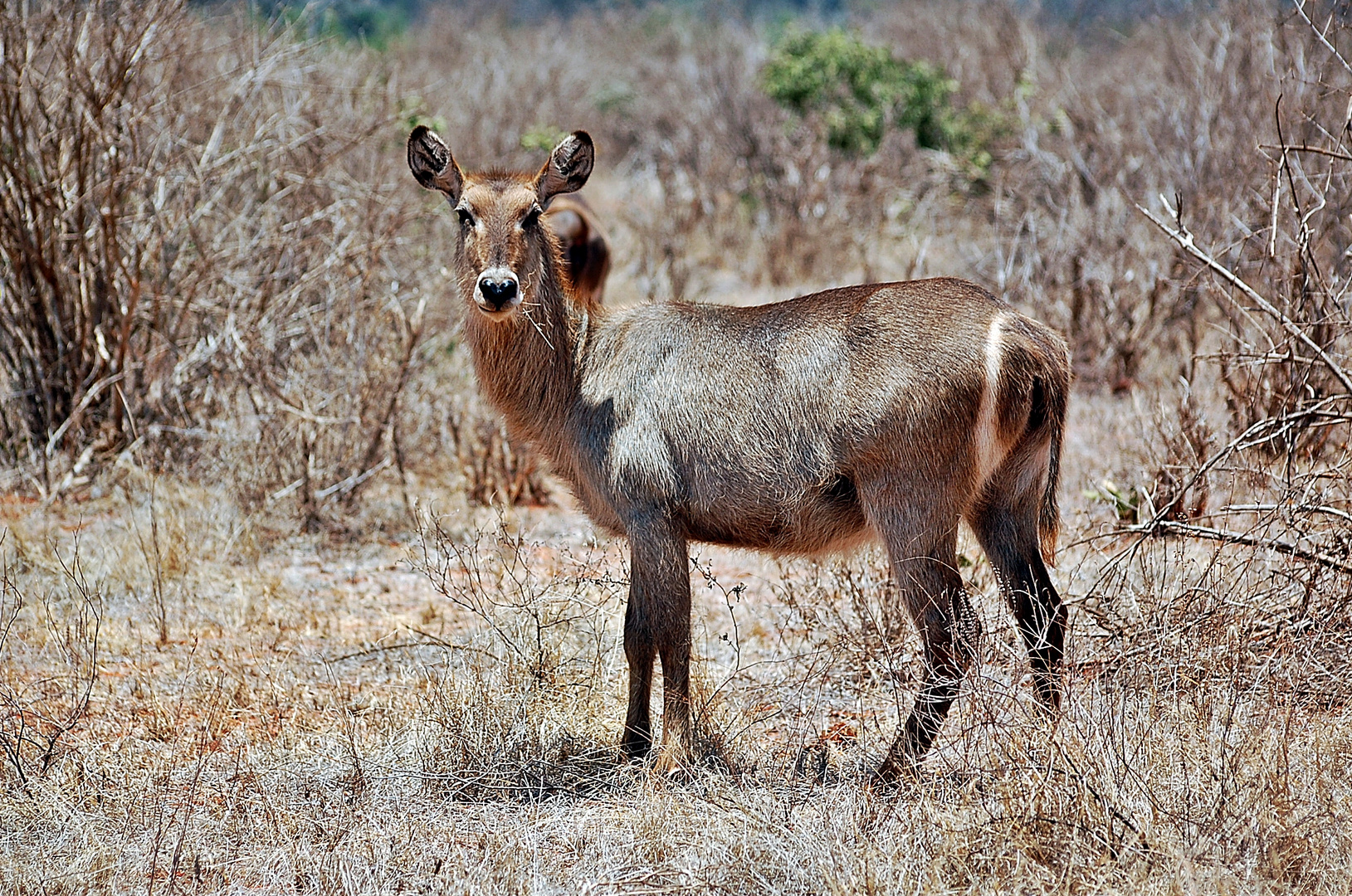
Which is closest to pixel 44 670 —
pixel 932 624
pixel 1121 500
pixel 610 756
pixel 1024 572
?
pixel 610 756

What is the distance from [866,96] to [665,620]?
1180cm

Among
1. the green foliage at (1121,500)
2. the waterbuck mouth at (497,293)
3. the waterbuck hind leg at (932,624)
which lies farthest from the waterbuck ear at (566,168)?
the green foliage at (1121,500)

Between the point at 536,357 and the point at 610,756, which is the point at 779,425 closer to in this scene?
the point at 536,357

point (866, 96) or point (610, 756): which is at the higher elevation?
point (866, 96)

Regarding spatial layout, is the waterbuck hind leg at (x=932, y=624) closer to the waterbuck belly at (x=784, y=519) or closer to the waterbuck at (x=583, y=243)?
the waterbuck belly at (x=784, y=519)

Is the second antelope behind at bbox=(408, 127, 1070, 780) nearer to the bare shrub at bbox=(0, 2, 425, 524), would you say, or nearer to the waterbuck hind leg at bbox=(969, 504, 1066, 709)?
the waterbuck hind leg at bbox=(969, 504, 1066, 709)

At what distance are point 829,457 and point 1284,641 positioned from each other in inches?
58.3

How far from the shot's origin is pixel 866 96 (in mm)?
14969

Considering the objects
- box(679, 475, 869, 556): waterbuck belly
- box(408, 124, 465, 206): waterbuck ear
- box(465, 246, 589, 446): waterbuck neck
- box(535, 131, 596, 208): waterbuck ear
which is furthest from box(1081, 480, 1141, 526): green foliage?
box(408, 124, 465, 206): waterbuck ear

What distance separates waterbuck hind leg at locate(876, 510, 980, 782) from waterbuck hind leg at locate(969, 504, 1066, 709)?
0.24 meters

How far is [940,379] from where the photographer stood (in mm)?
3994

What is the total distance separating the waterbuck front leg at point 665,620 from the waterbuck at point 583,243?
4531 mm

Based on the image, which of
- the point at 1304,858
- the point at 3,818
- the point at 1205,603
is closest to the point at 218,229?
the point at 3,818

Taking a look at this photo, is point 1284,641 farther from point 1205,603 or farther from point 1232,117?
point 1232,117
